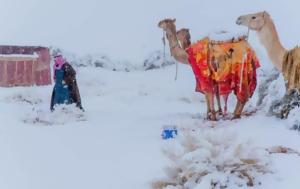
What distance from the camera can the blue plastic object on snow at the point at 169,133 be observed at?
232 cm

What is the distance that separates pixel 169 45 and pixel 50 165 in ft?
1.75

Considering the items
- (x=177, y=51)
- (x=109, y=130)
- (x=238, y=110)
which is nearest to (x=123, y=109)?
(x=109, y=130)

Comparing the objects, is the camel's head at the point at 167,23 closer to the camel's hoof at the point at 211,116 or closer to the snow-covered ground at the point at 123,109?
the snow-covered ground at the point at 123,109

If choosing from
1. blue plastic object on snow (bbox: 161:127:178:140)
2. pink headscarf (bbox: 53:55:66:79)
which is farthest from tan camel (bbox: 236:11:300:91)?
pink headscarf (bbox: 53:55:66:79)

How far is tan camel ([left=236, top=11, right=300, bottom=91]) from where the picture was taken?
2344 mm

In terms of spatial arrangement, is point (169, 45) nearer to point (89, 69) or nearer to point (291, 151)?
point (89, 69)

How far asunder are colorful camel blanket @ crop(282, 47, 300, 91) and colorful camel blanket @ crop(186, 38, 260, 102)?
0.29 ft

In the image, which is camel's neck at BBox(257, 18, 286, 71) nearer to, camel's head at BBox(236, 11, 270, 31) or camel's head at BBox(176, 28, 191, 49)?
camel's head at BBox(236, 11, 270, 31)

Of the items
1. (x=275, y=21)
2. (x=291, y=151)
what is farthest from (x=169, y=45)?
(x=291, y=151)

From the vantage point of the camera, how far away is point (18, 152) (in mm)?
2348

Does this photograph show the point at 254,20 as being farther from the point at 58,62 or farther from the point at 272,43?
the point at 58,62

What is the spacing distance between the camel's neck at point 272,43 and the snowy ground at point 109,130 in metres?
0.14

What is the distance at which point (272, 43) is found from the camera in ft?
7.74

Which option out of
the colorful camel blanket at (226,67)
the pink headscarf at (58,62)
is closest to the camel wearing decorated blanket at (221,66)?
the colorful camel blanket at (226,67)
